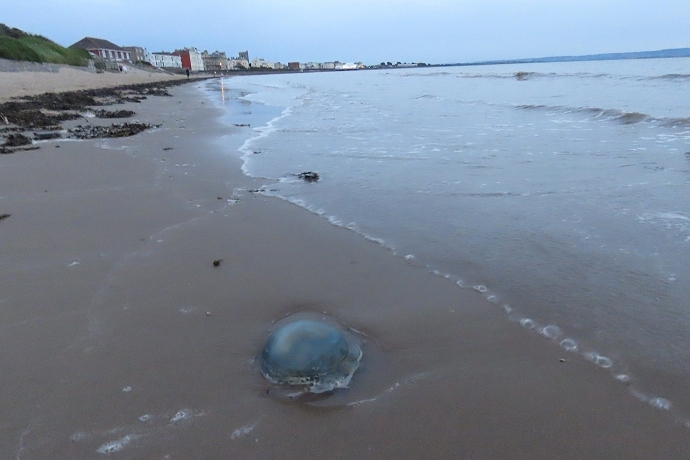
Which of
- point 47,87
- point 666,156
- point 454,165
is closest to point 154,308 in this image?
point 454,165

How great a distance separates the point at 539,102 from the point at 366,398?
16.8m

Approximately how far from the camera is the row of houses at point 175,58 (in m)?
74.1

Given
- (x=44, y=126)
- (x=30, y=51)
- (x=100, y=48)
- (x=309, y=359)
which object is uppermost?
(x=100, y=48)

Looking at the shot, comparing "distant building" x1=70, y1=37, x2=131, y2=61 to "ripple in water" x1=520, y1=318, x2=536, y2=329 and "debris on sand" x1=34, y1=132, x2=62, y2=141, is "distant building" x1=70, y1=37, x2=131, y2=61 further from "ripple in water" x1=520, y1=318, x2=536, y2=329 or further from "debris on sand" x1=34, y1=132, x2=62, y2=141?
"ripple in water" x1=520, y1=318, x2=536, y2=329

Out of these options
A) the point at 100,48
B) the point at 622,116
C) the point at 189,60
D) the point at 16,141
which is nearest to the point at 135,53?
the point at 100,48

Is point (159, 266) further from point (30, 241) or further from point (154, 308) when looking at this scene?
point (30, 241)

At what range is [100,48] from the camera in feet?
242

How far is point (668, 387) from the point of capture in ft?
7.19

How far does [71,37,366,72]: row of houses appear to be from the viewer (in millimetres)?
74062

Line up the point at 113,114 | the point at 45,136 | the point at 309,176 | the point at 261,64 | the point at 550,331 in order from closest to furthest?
the point at 550,331, the point at 309,176, the point at 45,136, the point at 113,114, the point at 261,64

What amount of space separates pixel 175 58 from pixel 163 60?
6.63m

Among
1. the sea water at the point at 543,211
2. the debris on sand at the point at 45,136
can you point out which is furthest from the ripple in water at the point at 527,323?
the debris on sand at the point at 45,136

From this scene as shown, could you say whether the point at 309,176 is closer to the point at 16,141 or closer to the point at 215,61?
the point at 16,141

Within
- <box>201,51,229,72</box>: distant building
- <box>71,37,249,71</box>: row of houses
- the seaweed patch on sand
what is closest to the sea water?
the seaweed patch on sand
